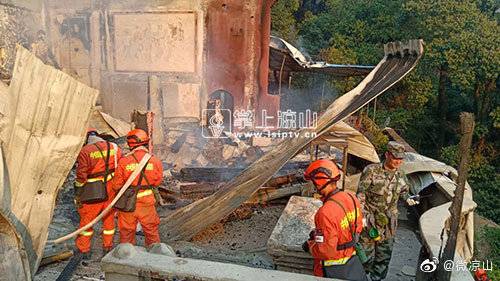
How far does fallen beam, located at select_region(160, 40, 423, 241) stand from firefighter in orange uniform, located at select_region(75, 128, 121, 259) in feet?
3.04

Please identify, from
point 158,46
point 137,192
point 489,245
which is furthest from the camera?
point 489,245

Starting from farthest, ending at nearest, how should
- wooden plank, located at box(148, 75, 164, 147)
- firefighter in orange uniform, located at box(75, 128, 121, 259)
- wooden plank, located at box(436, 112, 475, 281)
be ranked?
wooden plank, located at box(148, 75, 164, 147)
firefighter in orange uniform, located at box(75, 128, 121, 259)
wooden plank, located at box(436, 112, 475, 281)

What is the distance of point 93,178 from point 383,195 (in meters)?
3.30

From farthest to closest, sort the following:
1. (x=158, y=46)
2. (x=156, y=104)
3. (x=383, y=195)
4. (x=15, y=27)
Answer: (x=158, y=46) < (x=156, y=104) < (x=15, y=27) < (x=383, y=195)

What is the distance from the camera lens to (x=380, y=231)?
4.64 m

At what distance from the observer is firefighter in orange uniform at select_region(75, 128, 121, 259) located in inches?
193

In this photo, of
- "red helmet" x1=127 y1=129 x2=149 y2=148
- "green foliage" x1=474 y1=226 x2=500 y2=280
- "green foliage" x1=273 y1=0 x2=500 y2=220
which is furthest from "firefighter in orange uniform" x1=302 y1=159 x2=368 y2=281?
"green foliage" x1=273 y1=0 x2=500 y2=220

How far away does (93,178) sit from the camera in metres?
4.93

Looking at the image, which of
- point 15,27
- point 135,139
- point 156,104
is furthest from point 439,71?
point 135,139

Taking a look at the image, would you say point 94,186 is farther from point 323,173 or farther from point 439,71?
point 439,71

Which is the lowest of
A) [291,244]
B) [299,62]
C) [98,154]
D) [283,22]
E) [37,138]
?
[291,244]

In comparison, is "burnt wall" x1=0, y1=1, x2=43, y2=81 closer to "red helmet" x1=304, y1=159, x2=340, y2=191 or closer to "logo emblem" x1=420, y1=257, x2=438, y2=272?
"red helmet" x1=304, y1=159, x2=340, y2=191

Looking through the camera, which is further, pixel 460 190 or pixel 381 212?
pixel 381 212

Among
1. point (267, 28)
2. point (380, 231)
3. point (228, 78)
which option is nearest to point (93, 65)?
point (228, 78)
